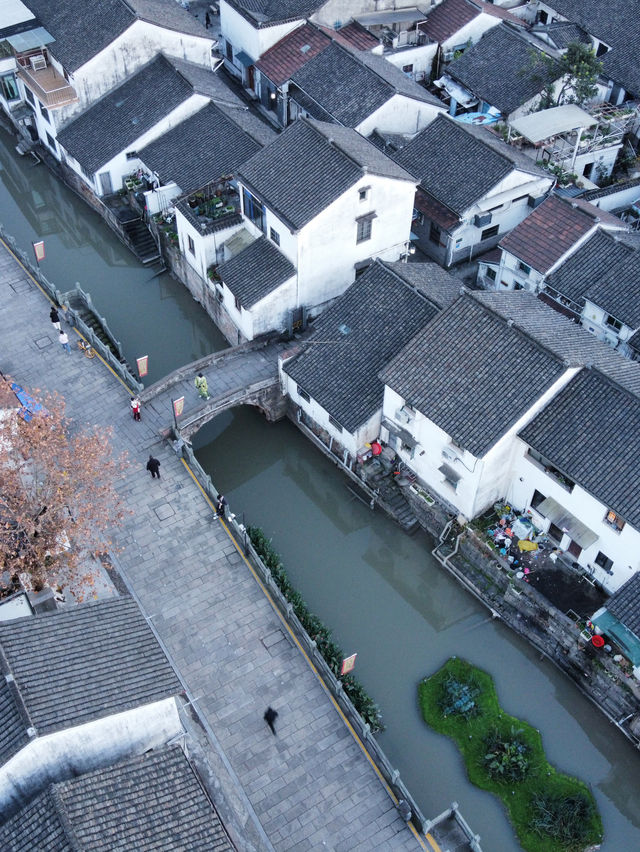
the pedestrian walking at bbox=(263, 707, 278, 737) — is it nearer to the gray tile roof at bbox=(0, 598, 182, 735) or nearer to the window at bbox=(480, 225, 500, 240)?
the gray tile roof at bbox=(0, 598, 182, 735)

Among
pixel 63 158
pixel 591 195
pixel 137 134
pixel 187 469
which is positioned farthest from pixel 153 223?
pixel 591 195

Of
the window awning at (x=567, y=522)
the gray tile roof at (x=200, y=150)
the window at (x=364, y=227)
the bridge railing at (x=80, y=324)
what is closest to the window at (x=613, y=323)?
the window awning at (x=567, y=522)

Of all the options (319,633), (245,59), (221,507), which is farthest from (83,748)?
(245,59)

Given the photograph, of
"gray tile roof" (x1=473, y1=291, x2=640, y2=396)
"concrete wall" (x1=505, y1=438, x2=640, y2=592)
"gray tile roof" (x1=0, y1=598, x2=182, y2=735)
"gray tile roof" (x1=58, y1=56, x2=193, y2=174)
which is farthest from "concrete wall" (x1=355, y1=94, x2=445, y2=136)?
"gray tile roof" (x1=0, y1=598, x2=182, y2=735)

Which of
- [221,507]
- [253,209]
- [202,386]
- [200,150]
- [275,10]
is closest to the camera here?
[221,507]

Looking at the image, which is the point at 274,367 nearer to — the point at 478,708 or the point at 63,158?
the point at 478,708

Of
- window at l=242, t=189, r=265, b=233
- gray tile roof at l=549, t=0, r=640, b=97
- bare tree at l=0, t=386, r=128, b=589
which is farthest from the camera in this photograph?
gray tile roof at l=549, t=0, r=640, b=97

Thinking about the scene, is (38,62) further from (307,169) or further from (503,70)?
(503,70)
